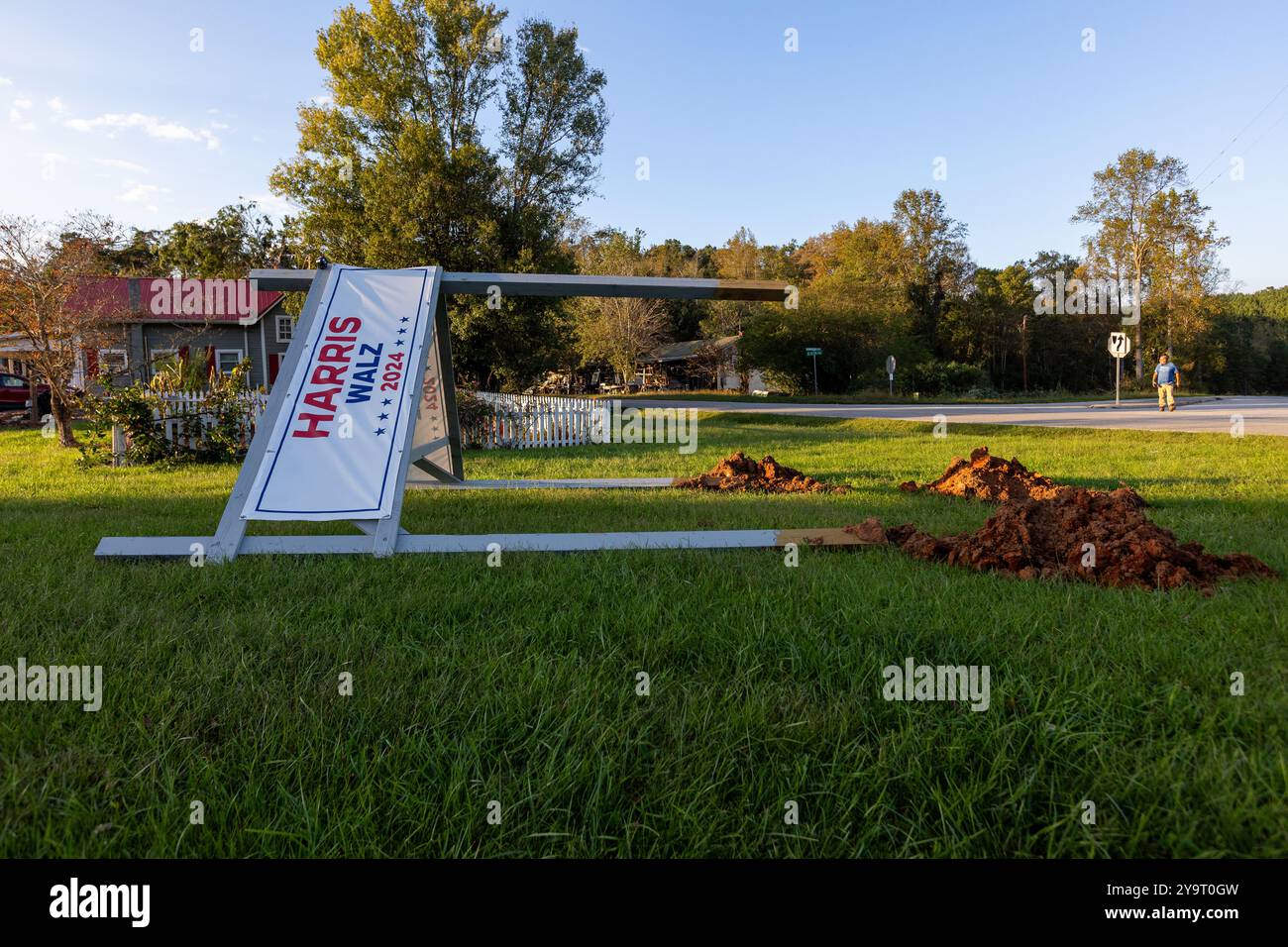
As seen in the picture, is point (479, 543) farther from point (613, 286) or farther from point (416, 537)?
point (613, 286)

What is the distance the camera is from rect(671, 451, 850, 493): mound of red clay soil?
793 centimetres

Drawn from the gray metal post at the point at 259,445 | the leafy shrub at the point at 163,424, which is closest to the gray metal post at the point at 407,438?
the gray metal post at the point at 259,445

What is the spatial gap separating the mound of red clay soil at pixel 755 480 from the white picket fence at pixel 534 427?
660 cm

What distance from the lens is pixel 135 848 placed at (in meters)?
1.70

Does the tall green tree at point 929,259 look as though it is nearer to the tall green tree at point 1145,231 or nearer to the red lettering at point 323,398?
the tall green tree at point 1145,231

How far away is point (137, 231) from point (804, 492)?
69289 mm

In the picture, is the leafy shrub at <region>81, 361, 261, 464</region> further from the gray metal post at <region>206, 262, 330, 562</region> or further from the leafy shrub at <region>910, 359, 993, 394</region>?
the leafy shrub at <region>910, 359, 993, 394</region>

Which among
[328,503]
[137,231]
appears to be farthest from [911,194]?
[137,231]

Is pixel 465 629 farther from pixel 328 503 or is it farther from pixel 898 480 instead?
pixel 898 480

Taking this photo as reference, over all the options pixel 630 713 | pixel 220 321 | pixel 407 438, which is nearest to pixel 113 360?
pixel 407 438
